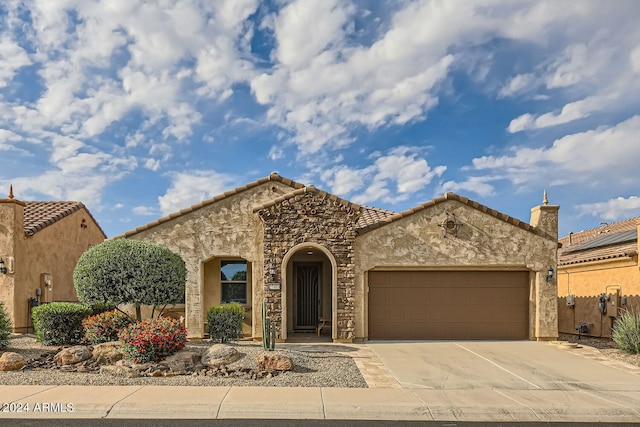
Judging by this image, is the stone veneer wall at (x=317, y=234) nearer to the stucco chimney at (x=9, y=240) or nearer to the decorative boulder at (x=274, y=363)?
the decorative boulder at (x=274, y=363)

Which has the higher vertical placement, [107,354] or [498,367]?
[107,354]

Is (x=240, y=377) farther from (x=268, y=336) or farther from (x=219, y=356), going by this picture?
(x=268, y=336)

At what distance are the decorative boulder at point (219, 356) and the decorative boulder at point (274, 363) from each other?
70 centimetres

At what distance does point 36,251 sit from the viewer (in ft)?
56.9

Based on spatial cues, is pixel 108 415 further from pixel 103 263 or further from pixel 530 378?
pixel 530 378

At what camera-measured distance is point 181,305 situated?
15789 mm

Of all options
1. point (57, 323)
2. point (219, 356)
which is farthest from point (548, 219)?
point (57, 323)

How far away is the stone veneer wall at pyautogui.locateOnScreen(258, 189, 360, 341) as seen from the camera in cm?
1477

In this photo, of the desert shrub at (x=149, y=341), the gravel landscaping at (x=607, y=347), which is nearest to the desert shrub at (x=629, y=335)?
the gravel landscaping at (x=607, y=347)

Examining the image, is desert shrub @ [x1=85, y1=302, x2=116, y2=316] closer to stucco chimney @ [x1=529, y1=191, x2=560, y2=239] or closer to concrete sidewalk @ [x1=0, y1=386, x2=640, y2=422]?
concrete sidewalk @ [x1=0, y1=386, x2=640, y2=422]

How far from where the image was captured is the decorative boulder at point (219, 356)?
10.6m

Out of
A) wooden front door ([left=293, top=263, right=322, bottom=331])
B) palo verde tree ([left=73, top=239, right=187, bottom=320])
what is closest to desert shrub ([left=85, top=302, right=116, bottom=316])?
palo verde tree ([left=73, top=239, right=187, bottom=320])

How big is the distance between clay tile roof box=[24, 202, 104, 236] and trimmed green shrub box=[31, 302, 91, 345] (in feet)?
17.1

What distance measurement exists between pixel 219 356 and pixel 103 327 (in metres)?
3.57
